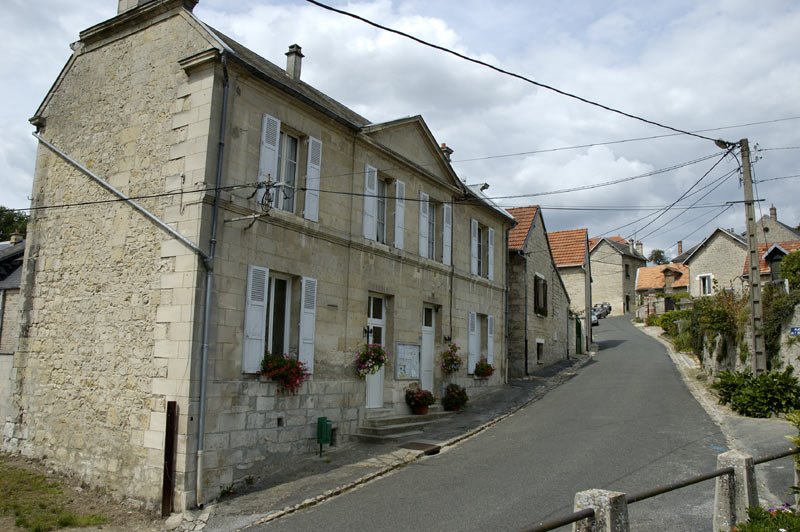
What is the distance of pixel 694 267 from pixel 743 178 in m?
30.3

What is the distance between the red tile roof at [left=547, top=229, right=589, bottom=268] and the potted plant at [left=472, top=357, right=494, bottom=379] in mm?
17130

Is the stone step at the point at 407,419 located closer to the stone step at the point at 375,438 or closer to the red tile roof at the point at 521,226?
the stone step at the point at 375,438

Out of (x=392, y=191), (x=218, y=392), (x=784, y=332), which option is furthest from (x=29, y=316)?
(x=784, y=332)

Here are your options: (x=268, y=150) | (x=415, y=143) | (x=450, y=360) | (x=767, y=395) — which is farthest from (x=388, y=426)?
(x=767, y=395)

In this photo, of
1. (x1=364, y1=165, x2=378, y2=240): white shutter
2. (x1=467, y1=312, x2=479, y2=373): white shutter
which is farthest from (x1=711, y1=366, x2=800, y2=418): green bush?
(x1=364, y1=165, x2=378, y2=240): white shutter

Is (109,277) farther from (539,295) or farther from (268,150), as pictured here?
(539,295)

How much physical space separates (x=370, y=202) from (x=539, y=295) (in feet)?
37.8

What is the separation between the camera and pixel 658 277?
52344 millimetres

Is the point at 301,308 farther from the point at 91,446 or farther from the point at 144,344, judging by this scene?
the point at 91,446

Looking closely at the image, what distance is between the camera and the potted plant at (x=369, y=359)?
12.2 metres

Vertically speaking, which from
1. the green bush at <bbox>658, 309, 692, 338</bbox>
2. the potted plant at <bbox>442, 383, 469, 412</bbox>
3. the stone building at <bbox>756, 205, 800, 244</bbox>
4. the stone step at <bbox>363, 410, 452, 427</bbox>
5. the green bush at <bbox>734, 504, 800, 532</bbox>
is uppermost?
the stone building at <bbox>756, 205, 800, 244</bbox>

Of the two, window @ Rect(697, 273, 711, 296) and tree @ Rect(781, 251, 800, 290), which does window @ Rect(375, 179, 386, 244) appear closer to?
tree @ Rect(781, 251, 800, 290)

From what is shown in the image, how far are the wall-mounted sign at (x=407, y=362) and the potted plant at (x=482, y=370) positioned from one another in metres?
3.09

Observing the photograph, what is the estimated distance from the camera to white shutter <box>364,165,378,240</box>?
1288 cm
